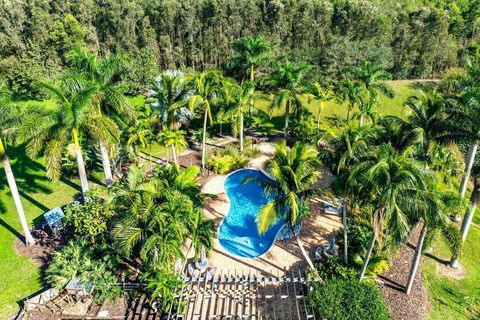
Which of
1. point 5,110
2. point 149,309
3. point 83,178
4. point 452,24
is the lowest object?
point 149,309

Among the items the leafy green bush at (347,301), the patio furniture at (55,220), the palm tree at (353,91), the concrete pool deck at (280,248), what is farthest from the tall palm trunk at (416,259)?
the patio furniture at (55,220)

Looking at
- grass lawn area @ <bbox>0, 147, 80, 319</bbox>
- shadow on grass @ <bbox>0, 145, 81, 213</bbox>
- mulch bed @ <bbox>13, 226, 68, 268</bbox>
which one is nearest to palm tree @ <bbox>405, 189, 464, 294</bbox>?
grass lawn area @ <bbox>0, 147, 80, 319</bbox>

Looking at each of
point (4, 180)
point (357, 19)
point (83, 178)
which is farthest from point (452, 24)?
point (4, 180)

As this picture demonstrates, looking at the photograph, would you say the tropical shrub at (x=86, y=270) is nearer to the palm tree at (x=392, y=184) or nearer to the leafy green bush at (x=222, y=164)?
the leafy green bush at (x=222, y=164)

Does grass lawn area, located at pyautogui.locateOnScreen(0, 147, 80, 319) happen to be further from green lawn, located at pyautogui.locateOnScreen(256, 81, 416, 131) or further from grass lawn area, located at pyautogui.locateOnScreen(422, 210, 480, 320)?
green lawn, located at pyautogui.locateOnScreen(256, 81, 416, 131)

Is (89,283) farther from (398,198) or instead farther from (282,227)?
(398,198)

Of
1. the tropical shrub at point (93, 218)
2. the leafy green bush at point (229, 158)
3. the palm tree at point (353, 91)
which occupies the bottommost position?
the leafy green bush at point (229, 158)

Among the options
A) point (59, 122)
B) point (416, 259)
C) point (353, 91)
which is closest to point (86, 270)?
point (59, 122)
